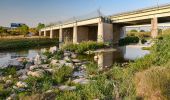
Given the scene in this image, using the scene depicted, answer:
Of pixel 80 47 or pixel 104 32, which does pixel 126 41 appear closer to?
pixel 104 32

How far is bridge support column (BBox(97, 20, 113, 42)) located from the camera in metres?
57.6

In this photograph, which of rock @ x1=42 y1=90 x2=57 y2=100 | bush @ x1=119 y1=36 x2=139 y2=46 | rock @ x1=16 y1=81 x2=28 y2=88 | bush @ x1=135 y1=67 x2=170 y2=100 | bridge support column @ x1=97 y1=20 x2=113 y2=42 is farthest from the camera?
bush @ x1=119 y1=36 x2=139 y2=46

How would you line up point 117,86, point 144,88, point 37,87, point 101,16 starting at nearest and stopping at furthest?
point 144,88 < point 117,86 < point 37,87 < point 101,16

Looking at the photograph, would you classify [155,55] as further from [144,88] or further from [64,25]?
[64,25]

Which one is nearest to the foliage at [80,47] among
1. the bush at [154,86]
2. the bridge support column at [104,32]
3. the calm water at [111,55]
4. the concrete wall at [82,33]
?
the calm water at [111,55]

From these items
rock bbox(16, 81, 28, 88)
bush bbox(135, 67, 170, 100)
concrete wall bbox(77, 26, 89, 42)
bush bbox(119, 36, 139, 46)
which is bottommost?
rock bbox(16, 81, 28, 88)

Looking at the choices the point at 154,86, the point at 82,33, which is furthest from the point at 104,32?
the point at 154,86

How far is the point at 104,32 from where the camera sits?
60.6 m

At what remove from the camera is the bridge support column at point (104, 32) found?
189ft

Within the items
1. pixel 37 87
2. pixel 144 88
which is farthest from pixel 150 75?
pixel 37 87

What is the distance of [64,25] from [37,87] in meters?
73.4

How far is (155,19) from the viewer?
168 feet

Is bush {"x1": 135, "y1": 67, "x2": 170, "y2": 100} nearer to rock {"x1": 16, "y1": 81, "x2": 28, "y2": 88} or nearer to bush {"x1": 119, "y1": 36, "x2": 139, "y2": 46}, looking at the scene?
rock {"x1": 16, "y1": 81, "x2": 28, "y2": 88}

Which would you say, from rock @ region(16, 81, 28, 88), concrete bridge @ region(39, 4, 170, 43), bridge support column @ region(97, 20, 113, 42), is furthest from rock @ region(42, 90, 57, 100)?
bridge support column @ region(97, 20, 113, 42)
